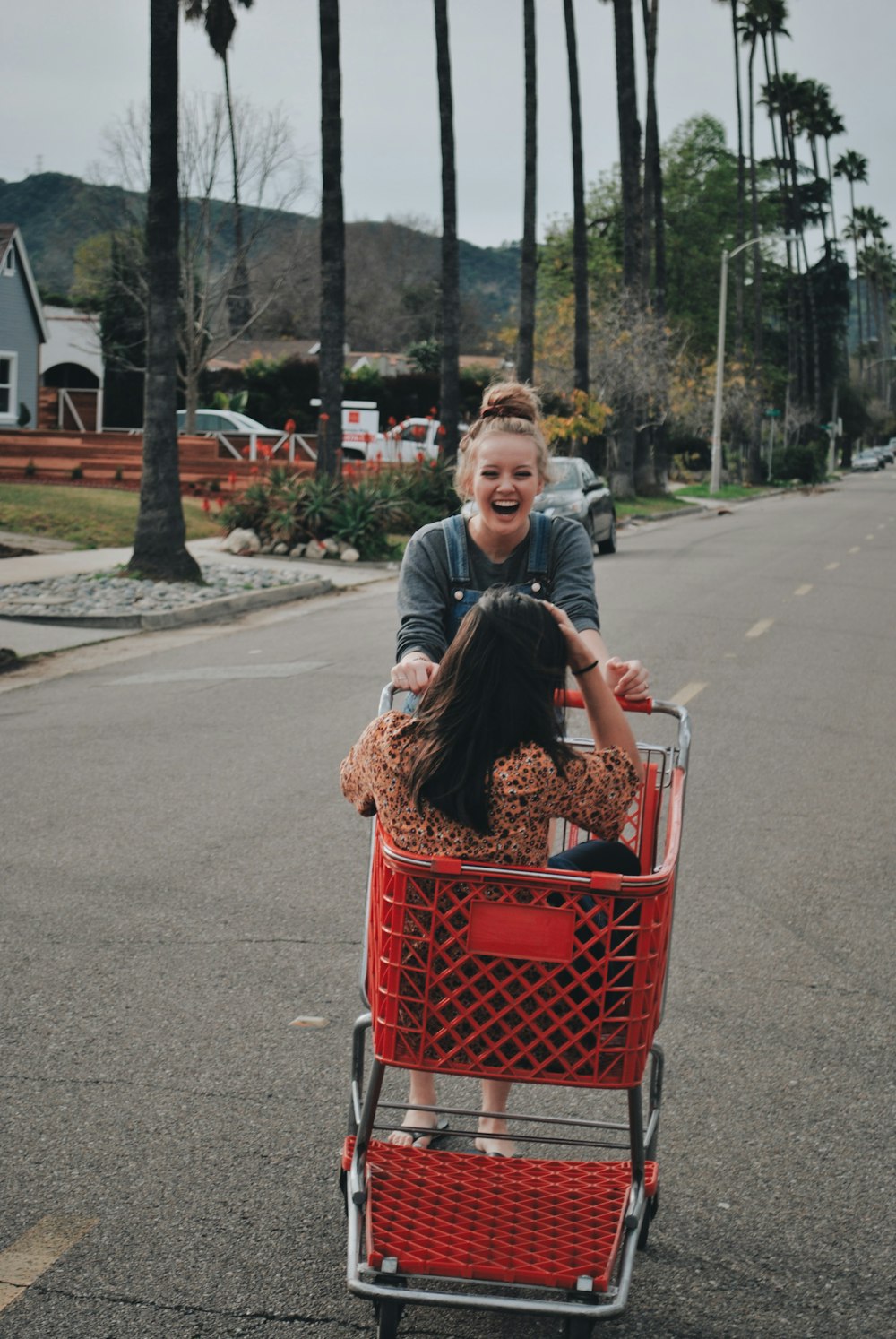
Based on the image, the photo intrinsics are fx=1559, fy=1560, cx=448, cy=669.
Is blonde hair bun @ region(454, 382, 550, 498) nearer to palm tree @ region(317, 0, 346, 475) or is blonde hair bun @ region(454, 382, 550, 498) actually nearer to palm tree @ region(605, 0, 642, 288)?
palm tree @ region(317, 0, 346, 475)

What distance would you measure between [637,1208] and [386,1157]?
68 cm

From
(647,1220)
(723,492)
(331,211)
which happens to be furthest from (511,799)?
(723,492)

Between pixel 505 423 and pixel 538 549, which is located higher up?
pixel 505 423

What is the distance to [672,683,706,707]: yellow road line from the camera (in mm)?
11037

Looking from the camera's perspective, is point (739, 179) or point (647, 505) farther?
point (739, 179)

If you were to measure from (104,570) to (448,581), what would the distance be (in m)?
16.3

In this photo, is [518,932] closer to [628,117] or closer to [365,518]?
[365,518]

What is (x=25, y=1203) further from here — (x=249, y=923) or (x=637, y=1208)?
(x=249, y=923)

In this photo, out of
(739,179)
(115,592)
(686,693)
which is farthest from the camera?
(739,179)

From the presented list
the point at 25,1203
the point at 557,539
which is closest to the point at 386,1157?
the point at 25,1203

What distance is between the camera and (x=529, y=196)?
124 feet

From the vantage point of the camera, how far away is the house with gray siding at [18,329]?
43031 millimetres

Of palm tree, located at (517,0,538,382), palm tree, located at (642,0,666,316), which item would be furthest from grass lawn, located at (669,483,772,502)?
palm tree, located at (517,0,538,382)

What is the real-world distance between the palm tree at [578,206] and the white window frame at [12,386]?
14728mm
